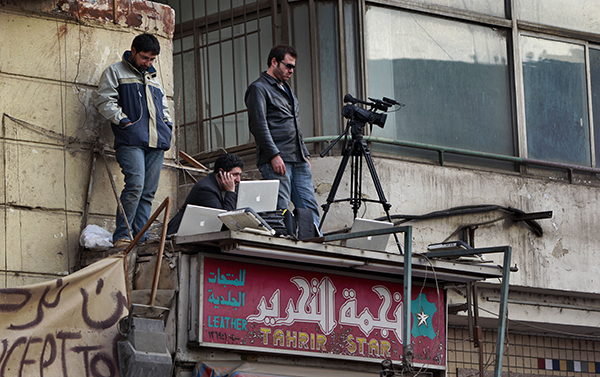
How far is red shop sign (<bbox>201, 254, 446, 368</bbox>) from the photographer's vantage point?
7203 millimetres

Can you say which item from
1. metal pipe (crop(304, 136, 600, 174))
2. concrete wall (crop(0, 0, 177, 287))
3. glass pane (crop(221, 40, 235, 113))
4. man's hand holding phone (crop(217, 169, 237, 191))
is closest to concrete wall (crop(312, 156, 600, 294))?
metal pipe (crop(304, 136, 600, 174))

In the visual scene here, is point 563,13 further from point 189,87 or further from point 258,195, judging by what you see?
point 258,195

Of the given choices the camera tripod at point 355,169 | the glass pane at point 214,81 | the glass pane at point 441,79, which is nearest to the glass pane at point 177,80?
the glass pane at point 214,81

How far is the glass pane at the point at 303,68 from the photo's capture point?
33.6 feet

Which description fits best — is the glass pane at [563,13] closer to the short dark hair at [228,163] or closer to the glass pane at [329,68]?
the glass pane at [329,68]

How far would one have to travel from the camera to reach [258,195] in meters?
7.27

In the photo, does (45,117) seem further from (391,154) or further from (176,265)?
(391,154)

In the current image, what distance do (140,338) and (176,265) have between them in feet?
2.66

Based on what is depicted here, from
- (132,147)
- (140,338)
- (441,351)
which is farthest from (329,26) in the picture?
(140,338)

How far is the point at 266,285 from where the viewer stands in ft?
24.5

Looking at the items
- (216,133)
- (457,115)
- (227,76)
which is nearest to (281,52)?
(227,76)

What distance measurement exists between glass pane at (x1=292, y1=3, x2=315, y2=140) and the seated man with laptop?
2473mm

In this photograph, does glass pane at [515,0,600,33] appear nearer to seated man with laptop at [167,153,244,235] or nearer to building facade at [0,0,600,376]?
building facade at [0,0,600,376]

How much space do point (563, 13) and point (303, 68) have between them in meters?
3.42
